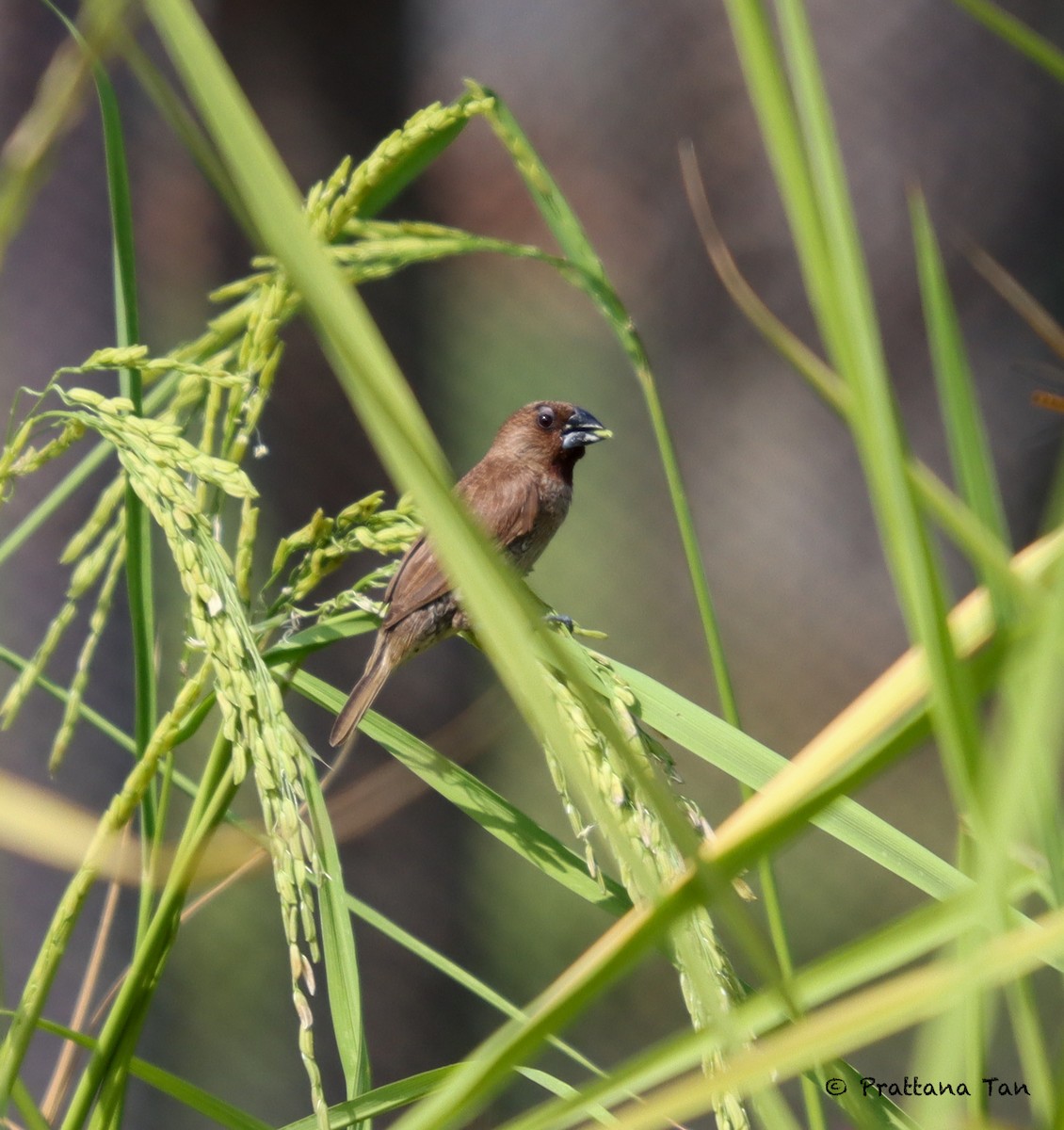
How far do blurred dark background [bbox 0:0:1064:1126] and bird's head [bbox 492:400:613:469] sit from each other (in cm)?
65

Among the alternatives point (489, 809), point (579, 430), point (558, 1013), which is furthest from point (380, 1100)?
point (579, 430)

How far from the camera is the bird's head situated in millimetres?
2725

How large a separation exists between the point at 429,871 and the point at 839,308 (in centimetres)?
335

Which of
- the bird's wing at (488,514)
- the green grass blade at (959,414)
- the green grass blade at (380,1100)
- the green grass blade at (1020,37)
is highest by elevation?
the bird's wing at (488,514)

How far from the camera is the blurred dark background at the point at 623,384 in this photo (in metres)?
3.38

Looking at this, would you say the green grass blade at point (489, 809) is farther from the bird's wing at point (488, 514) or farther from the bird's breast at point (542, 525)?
the bird's breast at point (542, 525)

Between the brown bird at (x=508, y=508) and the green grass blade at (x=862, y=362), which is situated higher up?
the brown bird at (x=508, y=508)

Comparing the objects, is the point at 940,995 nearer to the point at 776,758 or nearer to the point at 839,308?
the point at 839,308

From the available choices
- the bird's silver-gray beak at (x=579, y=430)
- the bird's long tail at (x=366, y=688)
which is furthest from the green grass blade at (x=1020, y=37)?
the bird's silver-gray beak at (x=579, y=430)

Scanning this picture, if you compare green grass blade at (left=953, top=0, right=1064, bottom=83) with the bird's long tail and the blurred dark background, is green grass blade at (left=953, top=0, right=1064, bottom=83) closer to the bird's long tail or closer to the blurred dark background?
the bird's long tail

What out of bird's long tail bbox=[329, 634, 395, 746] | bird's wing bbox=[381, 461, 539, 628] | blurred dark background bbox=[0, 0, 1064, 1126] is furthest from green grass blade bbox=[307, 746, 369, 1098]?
blurred dark background bbox=[0, 0, 1064, 1126]

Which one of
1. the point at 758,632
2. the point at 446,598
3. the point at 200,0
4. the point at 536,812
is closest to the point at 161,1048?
the point at 536,812

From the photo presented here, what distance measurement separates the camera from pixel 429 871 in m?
3.55

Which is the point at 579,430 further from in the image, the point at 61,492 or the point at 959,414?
the point at 959,414
